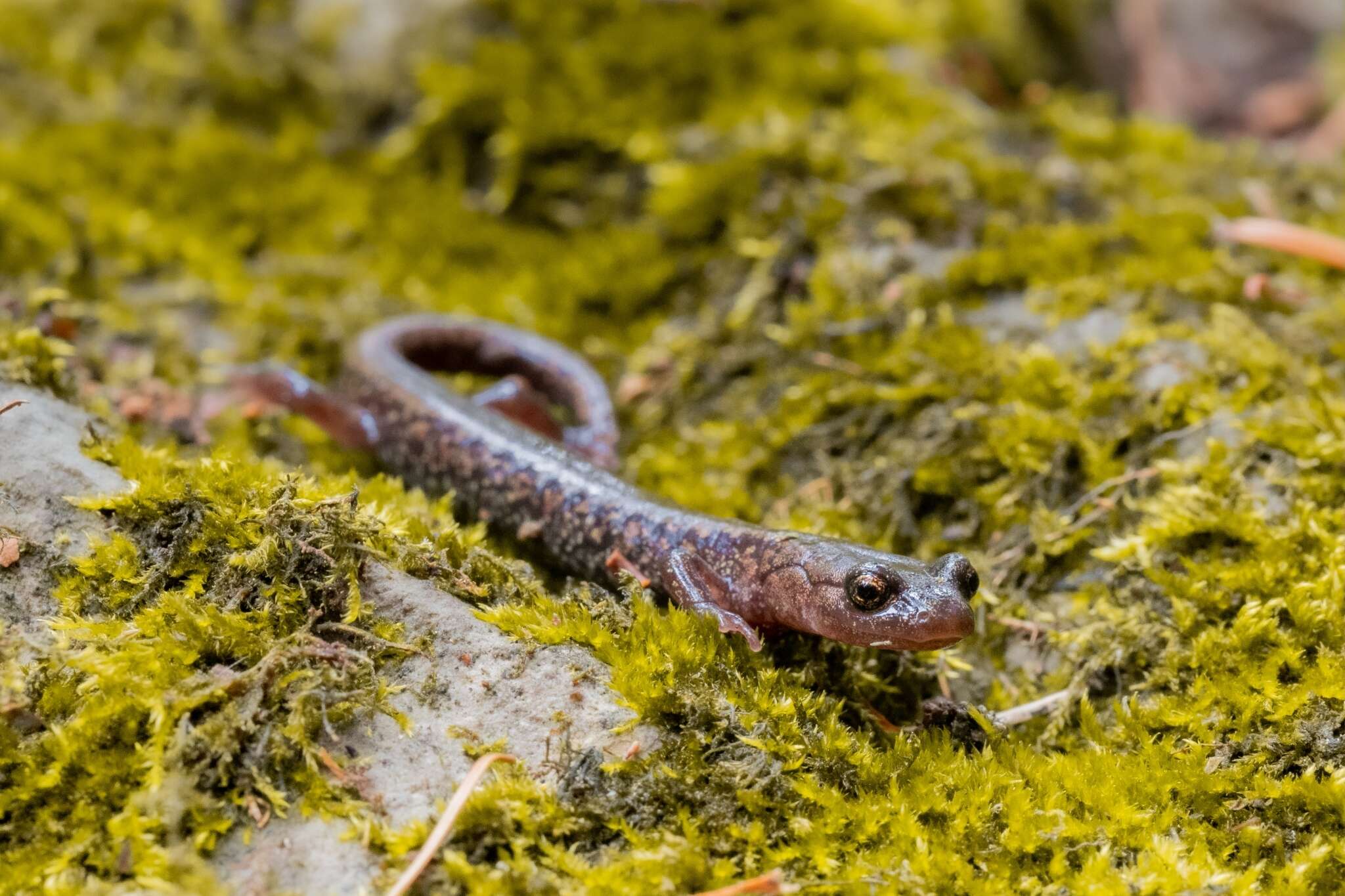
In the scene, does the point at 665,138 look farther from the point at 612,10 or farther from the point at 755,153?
the point at 612,10

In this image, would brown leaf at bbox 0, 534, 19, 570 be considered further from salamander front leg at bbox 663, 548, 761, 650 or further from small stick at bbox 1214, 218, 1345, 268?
small stick at bbox 1214, 218, 1345, 268

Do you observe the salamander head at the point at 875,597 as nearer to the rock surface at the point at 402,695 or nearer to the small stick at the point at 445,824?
the rock surface at the point at 402,695

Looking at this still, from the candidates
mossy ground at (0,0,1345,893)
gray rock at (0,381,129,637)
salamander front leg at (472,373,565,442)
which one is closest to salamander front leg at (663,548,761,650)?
mossy ground at (0,0,1345,893)

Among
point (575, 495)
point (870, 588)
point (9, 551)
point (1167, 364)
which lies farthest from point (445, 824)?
point (1167, 364)

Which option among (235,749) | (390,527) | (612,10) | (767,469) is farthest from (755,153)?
(235,749)

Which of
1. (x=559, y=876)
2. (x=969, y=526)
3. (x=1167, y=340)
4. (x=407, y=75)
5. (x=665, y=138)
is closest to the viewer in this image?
(x=559, y=876)
